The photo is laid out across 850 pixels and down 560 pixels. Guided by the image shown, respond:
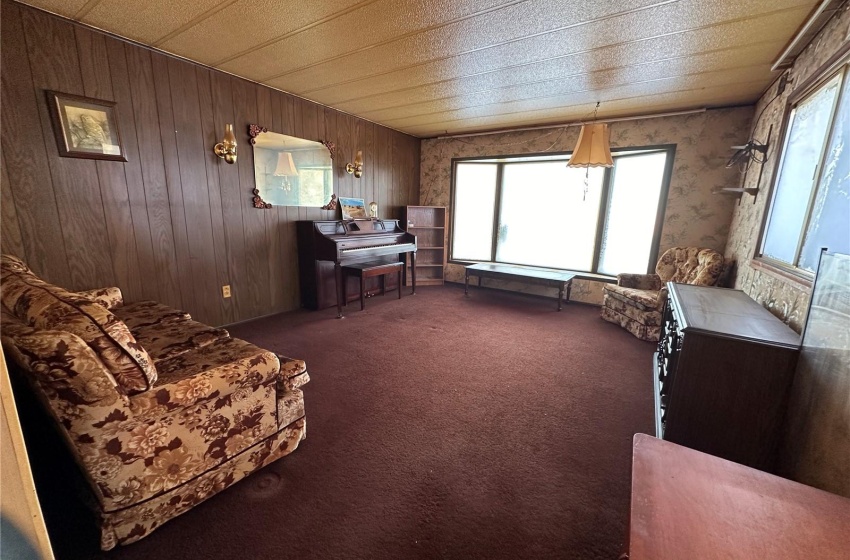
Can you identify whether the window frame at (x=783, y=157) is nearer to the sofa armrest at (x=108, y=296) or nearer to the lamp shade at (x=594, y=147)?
the lamp shade at (x=594, y=147)

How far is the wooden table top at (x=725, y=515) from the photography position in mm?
572

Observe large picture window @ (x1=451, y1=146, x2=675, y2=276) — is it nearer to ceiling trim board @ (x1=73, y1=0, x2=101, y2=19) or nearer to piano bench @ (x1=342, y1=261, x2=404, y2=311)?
piano bench @ (x1=342, y1=261, x2=404, y2=311)

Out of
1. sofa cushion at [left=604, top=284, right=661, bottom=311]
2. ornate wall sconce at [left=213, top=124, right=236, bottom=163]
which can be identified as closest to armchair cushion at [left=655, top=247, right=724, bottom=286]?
sofa cushion at [left=604, top=284, right=661, bottom=311]

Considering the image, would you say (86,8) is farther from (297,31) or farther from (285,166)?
(285,166)

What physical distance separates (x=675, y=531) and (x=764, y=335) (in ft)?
4.28

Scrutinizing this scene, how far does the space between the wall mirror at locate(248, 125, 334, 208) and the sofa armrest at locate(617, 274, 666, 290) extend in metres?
3.53

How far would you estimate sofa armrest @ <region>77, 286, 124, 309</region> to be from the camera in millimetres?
2229

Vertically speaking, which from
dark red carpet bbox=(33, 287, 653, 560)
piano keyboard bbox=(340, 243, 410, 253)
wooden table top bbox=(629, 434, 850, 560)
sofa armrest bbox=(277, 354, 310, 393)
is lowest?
dark red carpet bbox=(33, 287, 653, 560)

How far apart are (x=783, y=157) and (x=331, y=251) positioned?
3.69 metres

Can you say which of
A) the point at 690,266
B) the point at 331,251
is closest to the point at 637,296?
the point at 690,266

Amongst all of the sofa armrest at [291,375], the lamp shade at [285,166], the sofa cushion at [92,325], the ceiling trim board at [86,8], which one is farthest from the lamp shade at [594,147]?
the ceiling trim board at [86,8]

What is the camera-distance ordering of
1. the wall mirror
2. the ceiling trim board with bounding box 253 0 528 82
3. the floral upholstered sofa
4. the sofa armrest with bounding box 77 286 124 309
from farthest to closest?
the wall mirror < the sofa armrest with bounding box 77 286 124 309 < the ceiling trim board with bounding box 253 0 528 82 < the floral upholstered sofa

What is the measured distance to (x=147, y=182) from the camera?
257cm

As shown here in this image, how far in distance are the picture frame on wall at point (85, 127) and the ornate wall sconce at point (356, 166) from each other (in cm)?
218
